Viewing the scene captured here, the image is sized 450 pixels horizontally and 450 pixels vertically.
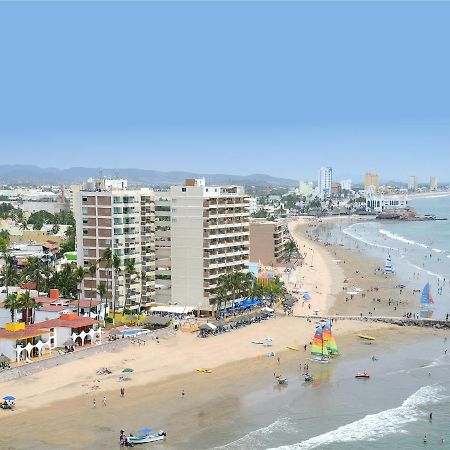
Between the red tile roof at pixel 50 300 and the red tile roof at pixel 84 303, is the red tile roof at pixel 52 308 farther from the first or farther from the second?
the red tile roof at pixel 84 303

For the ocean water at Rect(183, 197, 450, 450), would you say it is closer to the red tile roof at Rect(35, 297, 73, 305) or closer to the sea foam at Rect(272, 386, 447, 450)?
the sea foam at Rect(272, 386, 447, 450)

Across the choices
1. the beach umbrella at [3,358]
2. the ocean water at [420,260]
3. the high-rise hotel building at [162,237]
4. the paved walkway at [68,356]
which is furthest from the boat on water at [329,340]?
the beach umbrella at [3,358]

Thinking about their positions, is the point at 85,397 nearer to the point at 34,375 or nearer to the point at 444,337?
the point at 34,375

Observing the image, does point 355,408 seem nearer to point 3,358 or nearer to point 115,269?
point 3,358

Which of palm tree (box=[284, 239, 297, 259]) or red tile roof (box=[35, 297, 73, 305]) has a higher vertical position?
palm tree (box=[284, 239, 297, 259])

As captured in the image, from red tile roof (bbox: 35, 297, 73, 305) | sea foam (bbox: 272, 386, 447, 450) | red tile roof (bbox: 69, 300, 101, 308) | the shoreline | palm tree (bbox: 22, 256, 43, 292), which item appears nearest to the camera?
sea foam (bbox: 272, 386, 447, 450)

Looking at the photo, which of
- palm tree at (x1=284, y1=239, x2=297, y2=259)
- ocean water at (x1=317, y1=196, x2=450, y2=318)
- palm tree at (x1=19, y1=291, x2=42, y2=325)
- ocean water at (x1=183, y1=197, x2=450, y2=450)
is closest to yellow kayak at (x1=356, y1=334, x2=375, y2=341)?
ocean water at (x1=183, y1=197, x2=450, y2=450)

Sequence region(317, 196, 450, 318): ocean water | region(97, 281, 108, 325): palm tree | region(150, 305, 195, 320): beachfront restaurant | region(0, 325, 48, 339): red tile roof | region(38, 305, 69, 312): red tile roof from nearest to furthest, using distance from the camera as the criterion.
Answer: region(0, 325, 48, 339): red tile roof, region(38, 305, 69, 312): red tile roof, region(97, 281, 108, 325): palm tree, region(150, 305, 195, 320): beachfront restaurant, region(317, 196, 450, 318): ocean water

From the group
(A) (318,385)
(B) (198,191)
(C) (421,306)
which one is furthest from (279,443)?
(C) (421,306)
